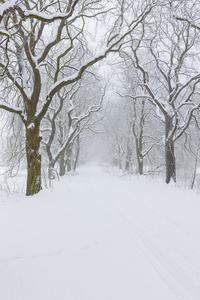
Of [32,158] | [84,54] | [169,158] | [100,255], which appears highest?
[84,54]

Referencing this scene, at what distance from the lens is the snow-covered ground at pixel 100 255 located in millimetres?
1667

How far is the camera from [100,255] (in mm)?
2275

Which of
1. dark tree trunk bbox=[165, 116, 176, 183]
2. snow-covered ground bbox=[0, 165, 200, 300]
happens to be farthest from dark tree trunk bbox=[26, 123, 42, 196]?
dark tree trunk bbox=[165, 116, 176, 183]

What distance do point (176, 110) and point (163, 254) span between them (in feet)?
25.6

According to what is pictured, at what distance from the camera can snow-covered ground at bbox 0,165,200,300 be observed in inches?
65.6

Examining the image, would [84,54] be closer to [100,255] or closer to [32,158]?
Result: [32,158]

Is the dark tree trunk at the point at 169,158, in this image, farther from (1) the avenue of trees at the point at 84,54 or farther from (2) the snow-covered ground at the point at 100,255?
(2) the snow-covered ground at the point at 100,255

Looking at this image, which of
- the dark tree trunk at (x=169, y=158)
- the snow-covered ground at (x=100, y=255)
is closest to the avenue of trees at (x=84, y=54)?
the dark tree trunk at (x=169, y=158)

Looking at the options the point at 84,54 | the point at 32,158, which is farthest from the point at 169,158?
the point at 32,158

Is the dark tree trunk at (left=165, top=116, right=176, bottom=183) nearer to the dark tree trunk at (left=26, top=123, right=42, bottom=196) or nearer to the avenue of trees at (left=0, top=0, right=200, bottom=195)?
the avenue of trees at (left=0, top=0, right=200, bottom=195)

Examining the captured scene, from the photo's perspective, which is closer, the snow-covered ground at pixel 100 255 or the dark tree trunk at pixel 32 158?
the snow-covered ground at pixel 100 255

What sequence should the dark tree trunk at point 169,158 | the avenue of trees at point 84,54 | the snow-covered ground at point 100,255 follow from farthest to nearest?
the dark tree trunk at point 169,158
the avenue of trees at point 84,54
the snow-covered ground at point 100,255

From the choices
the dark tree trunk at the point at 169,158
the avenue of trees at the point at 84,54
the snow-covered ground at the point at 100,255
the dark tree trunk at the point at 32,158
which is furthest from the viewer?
the dark tree trunk at the point at 169,158

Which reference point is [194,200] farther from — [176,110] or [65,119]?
[65,119]
